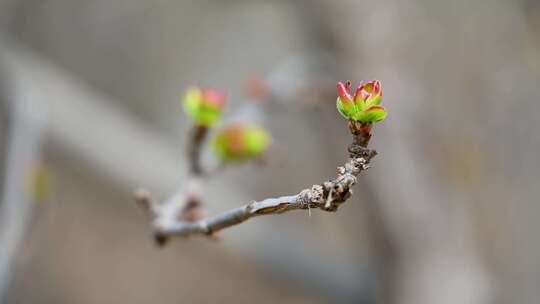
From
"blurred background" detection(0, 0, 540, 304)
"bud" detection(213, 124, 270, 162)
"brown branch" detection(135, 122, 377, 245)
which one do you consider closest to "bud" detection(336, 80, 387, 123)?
"brown branch" detection(135, 122, 377, 245)

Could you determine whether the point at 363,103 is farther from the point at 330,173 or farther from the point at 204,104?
the point at 330,173

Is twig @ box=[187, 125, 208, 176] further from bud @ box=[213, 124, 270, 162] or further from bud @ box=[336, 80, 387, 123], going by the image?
bud @ box=[336, 80, 387, 123]

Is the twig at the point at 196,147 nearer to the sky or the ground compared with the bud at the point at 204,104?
nearer to the ground

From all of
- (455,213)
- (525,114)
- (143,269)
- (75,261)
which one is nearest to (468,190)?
(455,213)

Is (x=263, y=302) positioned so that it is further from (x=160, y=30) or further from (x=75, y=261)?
(x=160, y=30)

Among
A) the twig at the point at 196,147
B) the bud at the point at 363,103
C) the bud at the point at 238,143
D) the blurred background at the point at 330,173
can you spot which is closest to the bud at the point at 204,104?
the twig at the point at 196,147

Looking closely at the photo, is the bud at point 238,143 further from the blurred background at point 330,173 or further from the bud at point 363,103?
the bud at point 363,103
